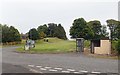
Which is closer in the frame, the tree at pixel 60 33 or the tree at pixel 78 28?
the tree at pixel 78 28

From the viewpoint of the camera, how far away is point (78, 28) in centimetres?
7794

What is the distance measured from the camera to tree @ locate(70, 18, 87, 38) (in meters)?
76.7

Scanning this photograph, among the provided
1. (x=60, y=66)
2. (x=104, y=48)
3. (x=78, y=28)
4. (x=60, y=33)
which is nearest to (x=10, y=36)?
(x=78, y=28)

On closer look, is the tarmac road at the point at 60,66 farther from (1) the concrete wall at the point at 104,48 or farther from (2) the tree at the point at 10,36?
(2) the tree at the point at 10,36

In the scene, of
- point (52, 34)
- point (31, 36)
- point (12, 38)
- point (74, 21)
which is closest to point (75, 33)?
point (74, 21)

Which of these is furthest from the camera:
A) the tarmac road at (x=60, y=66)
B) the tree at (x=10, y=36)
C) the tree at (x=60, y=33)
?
the tree at (x=60, y=33)

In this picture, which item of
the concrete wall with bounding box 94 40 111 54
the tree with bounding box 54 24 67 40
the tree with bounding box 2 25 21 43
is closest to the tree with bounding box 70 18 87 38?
the tree with bounding box 2 25 21 43

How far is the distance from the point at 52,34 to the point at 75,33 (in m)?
37.6

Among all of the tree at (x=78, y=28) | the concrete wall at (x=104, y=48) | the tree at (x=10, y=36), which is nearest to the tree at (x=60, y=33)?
the tree at (x=78, y=28)

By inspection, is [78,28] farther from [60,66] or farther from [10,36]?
[60,66]

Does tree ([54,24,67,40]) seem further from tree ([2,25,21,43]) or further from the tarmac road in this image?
the tarmac road

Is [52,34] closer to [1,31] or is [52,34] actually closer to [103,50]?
[1,31]

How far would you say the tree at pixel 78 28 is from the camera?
7674 centimetres

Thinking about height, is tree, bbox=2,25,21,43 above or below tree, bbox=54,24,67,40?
below
